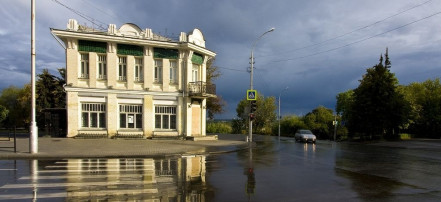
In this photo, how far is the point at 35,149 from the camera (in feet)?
46.4

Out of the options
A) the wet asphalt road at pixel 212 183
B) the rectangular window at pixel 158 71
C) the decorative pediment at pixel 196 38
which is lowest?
the wet asphalt road at pixel 212 183

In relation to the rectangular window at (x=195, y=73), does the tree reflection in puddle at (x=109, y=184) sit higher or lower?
lower

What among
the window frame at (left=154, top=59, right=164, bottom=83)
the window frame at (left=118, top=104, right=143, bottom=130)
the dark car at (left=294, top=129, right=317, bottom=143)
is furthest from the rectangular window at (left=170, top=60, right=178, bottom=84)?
the dark car at (left=294, top=129, right=317, bottom=143)

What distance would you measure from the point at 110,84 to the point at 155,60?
4412 mm

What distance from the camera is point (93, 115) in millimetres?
24016

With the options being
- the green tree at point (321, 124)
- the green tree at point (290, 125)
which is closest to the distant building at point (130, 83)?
the green tree at point (290, 125)

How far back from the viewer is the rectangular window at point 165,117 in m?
25.4

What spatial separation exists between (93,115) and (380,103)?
3171 cm

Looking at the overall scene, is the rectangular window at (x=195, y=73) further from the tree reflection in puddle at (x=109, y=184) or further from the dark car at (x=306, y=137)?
the tree reflection in puddle at (x=109, y=184)

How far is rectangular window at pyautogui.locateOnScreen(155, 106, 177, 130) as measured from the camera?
1000 inches

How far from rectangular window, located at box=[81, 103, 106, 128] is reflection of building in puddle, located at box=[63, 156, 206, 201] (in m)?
13.6

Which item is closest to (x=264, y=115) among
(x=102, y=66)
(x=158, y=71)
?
(x=158, y=71)

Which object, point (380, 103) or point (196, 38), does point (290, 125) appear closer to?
point (380, 103)

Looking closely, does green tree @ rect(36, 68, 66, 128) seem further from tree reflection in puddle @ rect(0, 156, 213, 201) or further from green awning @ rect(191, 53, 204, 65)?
tree reflection in puddle @ rect(0, 156, 213, 201)
